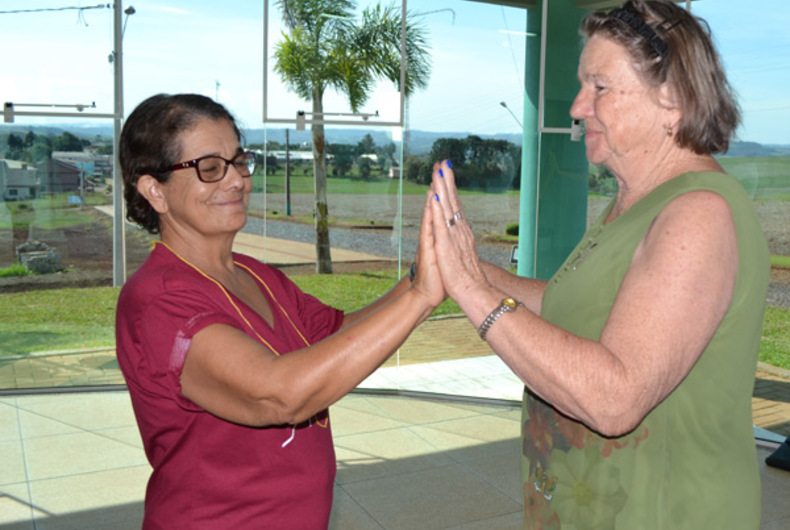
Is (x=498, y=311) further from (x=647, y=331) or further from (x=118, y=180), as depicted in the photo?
(x=118, y=180)

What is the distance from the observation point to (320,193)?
228 inches

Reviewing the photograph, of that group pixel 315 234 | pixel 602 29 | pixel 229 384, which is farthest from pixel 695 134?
pixel 315 234

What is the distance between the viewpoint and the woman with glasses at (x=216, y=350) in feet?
4.64

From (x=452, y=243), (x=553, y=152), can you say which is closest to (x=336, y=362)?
(x=452, y=243)

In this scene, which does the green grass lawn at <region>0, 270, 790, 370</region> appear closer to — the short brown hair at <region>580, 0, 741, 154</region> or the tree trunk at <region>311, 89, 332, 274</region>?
the tree trunk at <region>311, 89, 332, 274</region>

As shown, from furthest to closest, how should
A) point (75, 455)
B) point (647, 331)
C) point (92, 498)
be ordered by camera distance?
point (75, 455)
point (92, 498)
point (647, 331)

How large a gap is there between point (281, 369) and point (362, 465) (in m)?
3.40

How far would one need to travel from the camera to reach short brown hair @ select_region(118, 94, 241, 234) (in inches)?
65.6

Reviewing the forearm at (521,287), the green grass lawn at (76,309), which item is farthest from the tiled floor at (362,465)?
the forearm at (521,287)

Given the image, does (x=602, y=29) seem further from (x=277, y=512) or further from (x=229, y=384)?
(x=277, y=512)

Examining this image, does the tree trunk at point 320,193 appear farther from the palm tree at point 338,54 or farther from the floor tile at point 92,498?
the floor tile at point 92,498

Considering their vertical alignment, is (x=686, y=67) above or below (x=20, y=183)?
above

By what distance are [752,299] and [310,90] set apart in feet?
15.3

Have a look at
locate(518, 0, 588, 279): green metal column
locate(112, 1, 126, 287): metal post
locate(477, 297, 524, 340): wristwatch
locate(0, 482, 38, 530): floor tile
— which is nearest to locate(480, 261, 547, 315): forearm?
locate(477, 297, 524, 340): wristwatch
